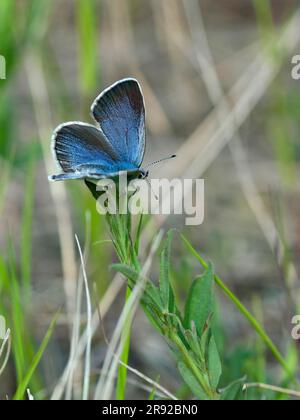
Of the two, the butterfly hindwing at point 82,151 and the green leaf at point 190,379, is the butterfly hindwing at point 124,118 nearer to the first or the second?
the butterfly hindwing at point 82,151

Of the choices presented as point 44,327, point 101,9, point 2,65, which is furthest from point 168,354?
point 101,9

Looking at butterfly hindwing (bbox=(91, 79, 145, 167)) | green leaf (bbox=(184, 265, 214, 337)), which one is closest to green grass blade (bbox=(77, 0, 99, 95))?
butterfly hindwing (bbox=(91, 79, 145, 167))

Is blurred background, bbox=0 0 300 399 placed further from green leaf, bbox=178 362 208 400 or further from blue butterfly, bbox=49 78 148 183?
green leaf, bbox=178 362 208 400

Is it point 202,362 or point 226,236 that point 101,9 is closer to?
point 226,236

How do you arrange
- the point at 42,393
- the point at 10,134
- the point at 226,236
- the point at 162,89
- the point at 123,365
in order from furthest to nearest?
the point at 162,89 < the point at 226,236 < the point at 10,134 < the point at 42,393 < the point at 123,365

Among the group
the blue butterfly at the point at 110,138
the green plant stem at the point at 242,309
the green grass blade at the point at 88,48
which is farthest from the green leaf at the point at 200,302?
the green grass blade at the point at 88,48

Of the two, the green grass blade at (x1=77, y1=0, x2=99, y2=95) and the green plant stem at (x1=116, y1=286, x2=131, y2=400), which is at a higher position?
the green grass blade at (x1=77, y1=0, x2=99, y2=95)

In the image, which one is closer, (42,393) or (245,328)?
(42,393)
